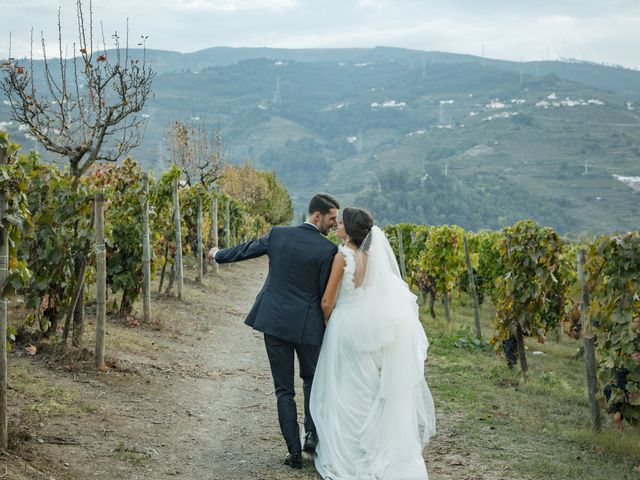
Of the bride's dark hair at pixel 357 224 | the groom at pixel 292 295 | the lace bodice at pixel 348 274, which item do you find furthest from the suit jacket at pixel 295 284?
the bride's dark hair at pixel 357 224

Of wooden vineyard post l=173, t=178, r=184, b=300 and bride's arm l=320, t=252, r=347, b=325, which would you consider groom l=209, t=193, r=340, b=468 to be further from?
wooden vineyard post l=173, t=178, r=184, b=300

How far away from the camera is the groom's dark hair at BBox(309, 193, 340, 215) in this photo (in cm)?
596

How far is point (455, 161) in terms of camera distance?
167125mm

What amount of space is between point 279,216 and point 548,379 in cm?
4903

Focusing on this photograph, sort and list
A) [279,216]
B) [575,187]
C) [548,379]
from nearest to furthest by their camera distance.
Answer: [548,379]
[279,216]
[575,187]

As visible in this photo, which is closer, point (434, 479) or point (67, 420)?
point (434, 479)

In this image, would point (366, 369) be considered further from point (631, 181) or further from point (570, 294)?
point (631, 181)

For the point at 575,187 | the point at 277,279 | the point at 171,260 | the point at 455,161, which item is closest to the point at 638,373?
the point at 277,279

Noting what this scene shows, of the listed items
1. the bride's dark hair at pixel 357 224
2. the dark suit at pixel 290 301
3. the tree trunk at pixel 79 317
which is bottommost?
the tree trunk at pixel 79 317

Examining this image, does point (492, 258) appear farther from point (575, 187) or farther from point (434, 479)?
point (575, 187)

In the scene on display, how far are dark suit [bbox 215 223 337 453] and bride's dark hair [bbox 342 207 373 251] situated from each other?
256 mm

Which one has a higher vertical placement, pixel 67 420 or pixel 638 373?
pixel 638 373

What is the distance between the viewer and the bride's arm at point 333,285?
5914mm

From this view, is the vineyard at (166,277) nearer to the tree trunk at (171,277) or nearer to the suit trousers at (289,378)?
the tree trunk at (171,277)
